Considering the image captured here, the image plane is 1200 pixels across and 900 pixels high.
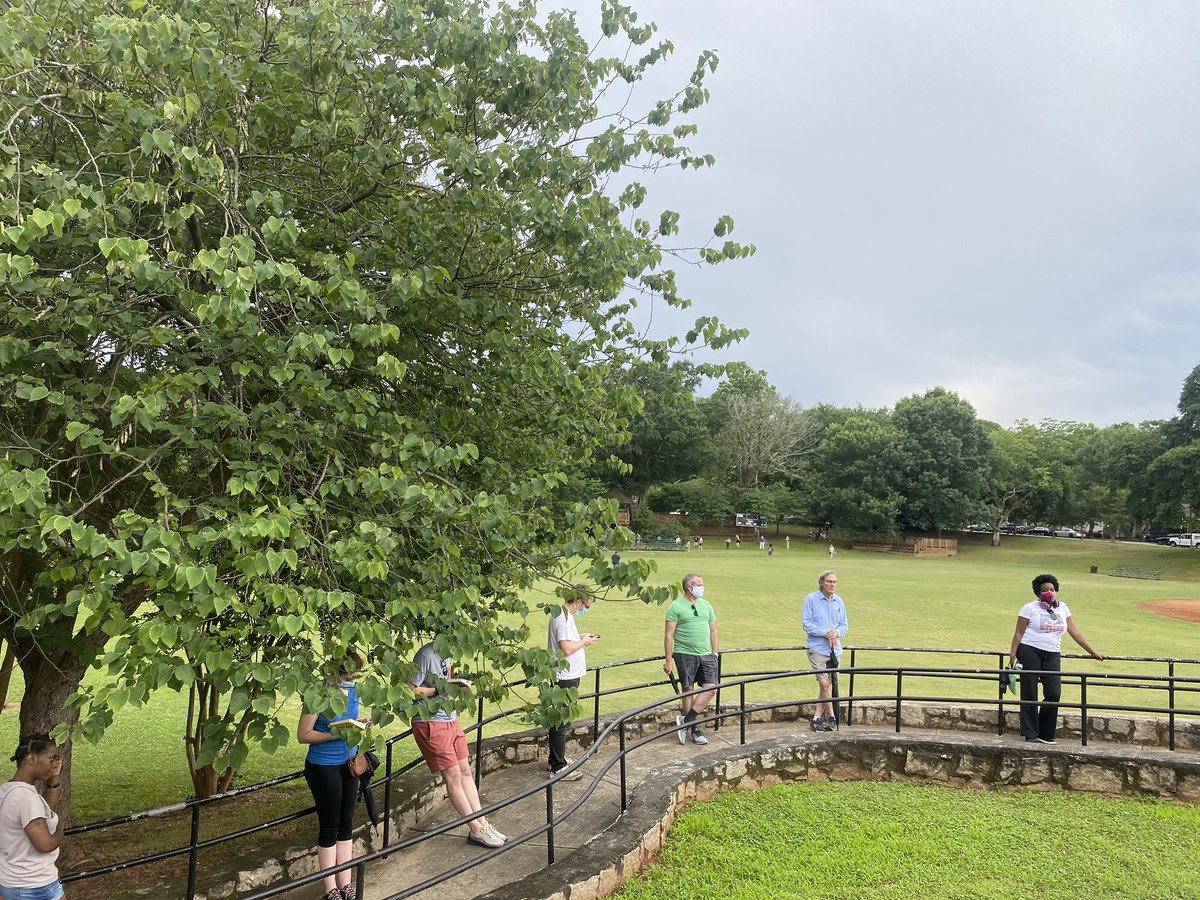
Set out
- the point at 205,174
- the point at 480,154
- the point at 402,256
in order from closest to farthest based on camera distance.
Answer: the point at 205,174
the point at 480,154
the point at 402,256

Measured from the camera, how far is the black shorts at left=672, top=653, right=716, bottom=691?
880 centimetres

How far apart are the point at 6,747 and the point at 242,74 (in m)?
10.3

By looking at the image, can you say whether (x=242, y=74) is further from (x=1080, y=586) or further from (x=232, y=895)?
(x=1080, y=586)

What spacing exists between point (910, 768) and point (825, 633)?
5.21 ft

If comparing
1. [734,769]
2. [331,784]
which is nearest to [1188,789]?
[734,769]

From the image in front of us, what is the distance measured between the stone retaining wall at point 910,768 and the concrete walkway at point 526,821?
0.67 feet

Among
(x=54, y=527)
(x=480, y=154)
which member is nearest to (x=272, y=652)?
(x=54, y=527)

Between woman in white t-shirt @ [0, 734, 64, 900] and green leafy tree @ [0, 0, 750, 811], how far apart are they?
72cm

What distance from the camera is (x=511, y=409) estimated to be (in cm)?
638

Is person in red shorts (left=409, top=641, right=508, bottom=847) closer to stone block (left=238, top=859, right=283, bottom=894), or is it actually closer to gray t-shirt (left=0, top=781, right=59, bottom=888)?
stone block (left=238, top=859, right=283, bottom=894)

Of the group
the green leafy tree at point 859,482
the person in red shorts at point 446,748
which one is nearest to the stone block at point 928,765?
the person in red shorts at point 446,748

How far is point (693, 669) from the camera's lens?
8805mm

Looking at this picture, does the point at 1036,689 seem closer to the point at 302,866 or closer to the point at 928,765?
the point at 928,765

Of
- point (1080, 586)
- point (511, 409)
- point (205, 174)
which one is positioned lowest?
point (1080, 586)
